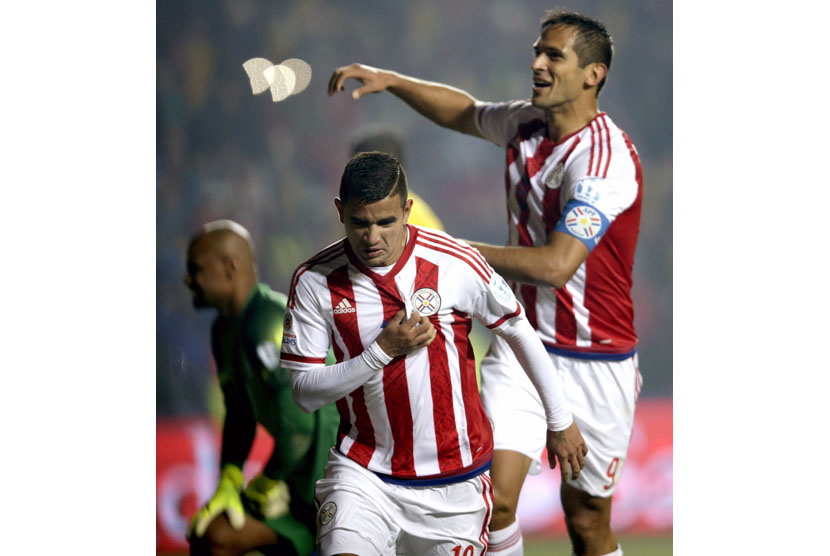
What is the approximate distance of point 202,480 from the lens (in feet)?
13.6

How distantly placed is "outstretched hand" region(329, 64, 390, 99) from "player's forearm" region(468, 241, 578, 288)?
0.86m

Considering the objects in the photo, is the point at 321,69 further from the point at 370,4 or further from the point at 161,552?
the point at 161,552

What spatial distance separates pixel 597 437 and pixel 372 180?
5.00ft

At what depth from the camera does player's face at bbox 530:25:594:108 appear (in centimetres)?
356

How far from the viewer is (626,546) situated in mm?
4129

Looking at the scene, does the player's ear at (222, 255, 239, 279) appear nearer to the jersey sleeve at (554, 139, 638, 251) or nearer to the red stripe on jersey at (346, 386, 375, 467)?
the red stripe on jersey at (346, 386, 375, 467)

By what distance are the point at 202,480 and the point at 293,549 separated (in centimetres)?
54

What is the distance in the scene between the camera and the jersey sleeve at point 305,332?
2.93 metres

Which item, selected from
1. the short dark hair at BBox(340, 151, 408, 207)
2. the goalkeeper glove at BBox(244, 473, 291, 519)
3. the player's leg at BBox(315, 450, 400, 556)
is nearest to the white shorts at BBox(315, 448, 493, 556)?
the player's leg at BBox(315, 450, 400, 556)

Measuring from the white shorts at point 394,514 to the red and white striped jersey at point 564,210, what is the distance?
0.84 m

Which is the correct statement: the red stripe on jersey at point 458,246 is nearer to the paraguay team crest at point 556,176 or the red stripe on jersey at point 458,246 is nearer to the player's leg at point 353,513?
the paraguay team crest at point 556,176

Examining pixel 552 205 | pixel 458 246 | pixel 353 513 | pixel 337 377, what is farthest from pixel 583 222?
pixel 353 513

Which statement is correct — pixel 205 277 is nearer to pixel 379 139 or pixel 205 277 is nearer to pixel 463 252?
pixel 379 139

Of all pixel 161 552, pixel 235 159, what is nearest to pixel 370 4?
pixel 235 159
